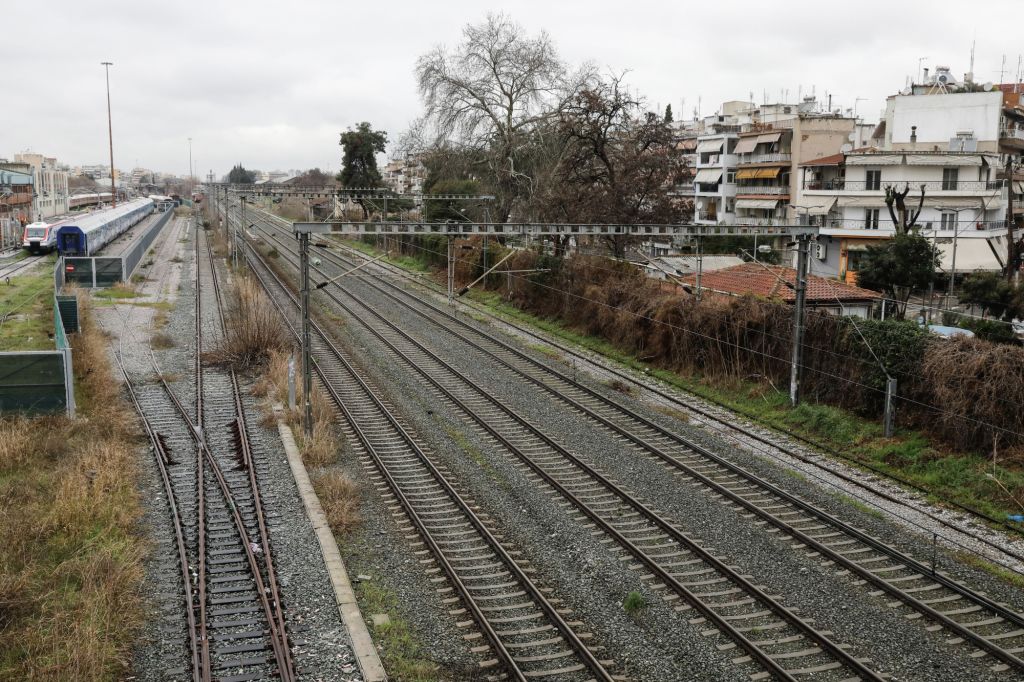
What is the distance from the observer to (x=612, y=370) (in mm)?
23281

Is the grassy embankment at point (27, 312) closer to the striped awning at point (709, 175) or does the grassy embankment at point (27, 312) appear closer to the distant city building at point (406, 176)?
the distant city building at point (406, 176)

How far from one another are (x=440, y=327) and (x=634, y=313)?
746cm

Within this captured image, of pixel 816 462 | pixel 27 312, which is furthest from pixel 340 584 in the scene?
pixel 27 312

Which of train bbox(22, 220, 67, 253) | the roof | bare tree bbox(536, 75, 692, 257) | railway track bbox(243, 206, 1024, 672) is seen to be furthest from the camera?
train bbox(22, 220, 67, 253)

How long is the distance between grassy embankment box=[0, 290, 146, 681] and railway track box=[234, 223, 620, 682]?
3.53 metres

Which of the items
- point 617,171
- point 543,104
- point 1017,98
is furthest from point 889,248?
point 1017,98

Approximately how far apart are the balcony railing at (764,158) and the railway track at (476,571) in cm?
4624

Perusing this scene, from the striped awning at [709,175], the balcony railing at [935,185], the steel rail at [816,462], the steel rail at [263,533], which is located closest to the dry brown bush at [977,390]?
the steel rail at [816,462]

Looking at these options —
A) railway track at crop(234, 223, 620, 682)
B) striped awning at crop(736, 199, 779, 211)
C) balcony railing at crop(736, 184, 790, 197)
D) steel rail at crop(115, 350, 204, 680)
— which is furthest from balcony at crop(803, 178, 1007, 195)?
steel rail at crop(115, 350, 204, 680)

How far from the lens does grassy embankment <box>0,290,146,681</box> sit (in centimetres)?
869

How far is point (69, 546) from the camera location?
37.2 ft

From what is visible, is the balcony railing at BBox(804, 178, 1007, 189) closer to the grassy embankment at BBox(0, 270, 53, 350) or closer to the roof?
the roof

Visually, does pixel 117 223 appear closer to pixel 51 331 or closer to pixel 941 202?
pixel 51 331

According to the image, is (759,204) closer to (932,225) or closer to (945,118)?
(945,118)
